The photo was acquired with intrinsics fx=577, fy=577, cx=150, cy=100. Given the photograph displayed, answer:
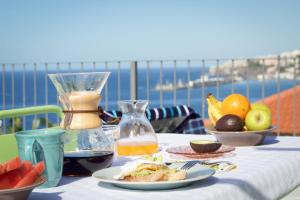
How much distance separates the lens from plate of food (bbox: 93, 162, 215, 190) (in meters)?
1.17

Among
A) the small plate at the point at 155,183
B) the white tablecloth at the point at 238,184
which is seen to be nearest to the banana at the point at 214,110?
the white tablecloth at the point at 238,184

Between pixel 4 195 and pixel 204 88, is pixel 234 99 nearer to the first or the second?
pixel 4 195

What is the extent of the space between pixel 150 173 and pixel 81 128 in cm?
24

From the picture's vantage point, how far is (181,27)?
47281 mm

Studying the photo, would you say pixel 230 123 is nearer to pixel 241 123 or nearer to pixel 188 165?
pixel 241 123

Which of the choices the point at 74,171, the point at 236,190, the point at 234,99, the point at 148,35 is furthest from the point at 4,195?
the point at 148,35

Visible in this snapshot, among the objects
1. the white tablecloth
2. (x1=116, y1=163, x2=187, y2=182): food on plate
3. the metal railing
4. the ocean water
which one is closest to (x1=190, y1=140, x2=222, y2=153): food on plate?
the white tablecloth

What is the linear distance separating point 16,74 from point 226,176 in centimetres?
595

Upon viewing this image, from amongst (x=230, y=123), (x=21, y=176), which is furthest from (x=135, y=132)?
(x=21, y=176)

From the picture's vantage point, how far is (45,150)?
3.91 feet

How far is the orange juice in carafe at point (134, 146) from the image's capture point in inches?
63.6

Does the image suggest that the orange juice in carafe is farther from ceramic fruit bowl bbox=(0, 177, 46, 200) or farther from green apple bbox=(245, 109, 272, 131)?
ceramic fruit bowl bbox=(0, 177, 46, 200)

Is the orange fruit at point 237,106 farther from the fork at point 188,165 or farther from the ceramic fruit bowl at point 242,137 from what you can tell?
the fork at point 188,165

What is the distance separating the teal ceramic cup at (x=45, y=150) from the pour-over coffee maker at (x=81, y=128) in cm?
13
